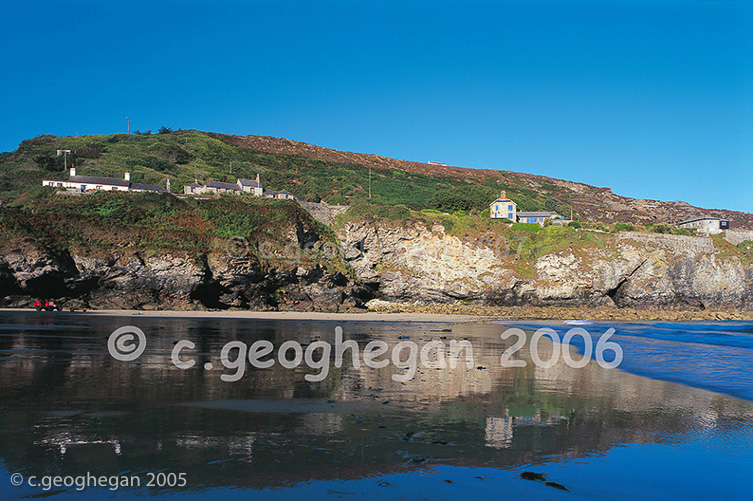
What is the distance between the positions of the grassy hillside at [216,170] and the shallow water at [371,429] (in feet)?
177

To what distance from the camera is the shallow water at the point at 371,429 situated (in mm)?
5008

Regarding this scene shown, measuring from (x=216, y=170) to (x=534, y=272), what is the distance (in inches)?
2123

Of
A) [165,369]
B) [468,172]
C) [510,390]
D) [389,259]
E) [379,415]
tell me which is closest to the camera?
[379,415]

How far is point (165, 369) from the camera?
11.7 metres

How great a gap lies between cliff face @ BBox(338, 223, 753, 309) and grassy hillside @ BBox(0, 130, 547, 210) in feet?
57.1

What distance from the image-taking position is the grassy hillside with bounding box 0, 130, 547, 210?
6538 cm

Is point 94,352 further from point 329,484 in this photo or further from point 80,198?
point 80,198

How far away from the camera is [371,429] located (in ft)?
23.2

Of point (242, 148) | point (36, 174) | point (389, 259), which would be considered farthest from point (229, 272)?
point (242, 148)

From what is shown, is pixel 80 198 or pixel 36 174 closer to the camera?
pixel 80 198

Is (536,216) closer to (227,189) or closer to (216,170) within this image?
(227,189)

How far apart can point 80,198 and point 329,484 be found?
48.1 metres

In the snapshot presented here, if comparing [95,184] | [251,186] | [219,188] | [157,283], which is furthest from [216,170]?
[157,283]

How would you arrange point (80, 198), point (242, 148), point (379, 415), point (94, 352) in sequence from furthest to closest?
1. point (242, 148)
2. point (80, 198)
3. point (94, 352)
4. point (379, 415)
